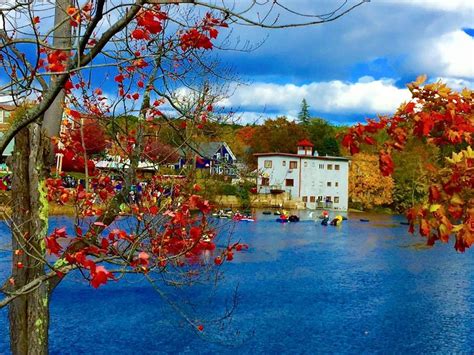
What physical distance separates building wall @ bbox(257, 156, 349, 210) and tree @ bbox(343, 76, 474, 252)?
4109 cm

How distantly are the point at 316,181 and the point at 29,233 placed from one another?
42.3 meters

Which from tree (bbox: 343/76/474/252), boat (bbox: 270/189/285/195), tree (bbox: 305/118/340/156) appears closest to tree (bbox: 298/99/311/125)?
tree (bbox: 305/118/340/156)

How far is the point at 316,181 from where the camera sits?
4672 centimetres

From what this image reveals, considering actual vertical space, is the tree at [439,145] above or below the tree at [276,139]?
below

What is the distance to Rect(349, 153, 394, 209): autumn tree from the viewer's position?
156ft

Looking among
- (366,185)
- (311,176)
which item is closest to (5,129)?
(311,176)

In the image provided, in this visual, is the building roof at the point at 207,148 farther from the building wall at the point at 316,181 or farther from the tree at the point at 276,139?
the tree at the point at 276,139

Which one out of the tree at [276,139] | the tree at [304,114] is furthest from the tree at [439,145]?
the tree at [304,114]

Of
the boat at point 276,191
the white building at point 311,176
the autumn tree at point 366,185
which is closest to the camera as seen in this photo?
the boat at point 276,191

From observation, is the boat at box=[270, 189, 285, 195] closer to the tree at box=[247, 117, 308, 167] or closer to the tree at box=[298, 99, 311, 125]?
the tree at box=[247, 117, 308, 167]

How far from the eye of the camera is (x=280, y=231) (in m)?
29.2

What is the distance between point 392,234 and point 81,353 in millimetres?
23185

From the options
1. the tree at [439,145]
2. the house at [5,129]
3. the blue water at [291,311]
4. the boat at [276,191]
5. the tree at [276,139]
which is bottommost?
the blue water at [291,311]

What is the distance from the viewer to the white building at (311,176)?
44500mm
